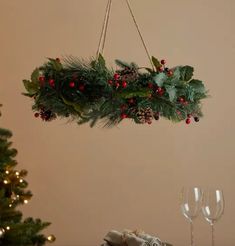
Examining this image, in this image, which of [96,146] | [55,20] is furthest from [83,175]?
[55,20]

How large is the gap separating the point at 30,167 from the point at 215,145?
1.23 metres

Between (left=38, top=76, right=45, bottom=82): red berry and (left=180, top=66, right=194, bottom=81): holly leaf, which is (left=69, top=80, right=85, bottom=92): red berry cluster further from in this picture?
(left=180, top=66, right=194, bottom=81): holly leaf

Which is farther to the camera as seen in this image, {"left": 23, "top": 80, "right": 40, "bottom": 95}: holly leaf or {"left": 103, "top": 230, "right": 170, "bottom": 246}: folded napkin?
{"left": 103, "top": 230, "right": 170, "bottom": 246}: folded napkin

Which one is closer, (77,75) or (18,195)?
(77,75)

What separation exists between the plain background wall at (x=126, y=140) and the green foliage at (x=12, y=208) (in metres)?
1.06

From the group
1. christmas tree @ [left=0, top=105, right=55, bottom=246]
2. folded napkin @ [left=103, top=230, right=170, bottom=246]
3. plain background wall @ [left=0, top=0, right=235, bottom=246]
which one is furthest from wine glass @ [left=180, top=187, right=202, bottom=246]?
plain background wall @ [left=0, top=0, right=235, bottom=246]

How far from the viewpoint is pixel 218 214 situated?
71.4 inches

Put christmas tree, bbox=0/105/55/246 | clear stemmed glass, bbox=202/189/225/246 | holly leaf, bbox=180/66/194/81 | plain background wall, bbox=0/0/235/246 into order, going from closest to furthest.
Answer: holly leaf, bbox=180/66/194/81
clear stemmed glass, bbox=202/189/225/246
christmas tree, bbox=0/105/55/246
plain background wall, bbox=0/0/235/246

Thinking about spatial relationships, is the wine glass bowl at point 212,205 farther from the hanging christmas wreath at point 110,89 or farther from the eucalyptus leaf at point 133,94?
the eucalyptus leaf at point 133,94

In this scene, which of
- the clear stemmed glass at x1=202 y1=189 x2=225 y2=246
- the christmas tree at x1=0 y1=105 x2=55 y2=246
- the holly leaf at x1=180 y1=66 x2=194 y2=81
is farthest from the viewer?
the christmas tree at x1=0 y1=105 x2=55 y2=246

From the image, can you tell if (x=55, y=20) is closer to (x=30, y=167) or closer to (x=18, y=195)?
(x=30, y=167)

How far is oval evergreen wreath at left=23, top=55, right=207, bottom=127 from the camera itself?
132 cm

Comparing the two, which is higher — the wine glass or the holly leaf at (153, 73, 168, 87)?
the holly leaf at (153, 73, 168, 87)

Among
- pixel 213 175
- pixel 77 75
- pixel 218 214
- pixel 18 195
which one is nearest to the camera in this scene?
pixel 77 75
